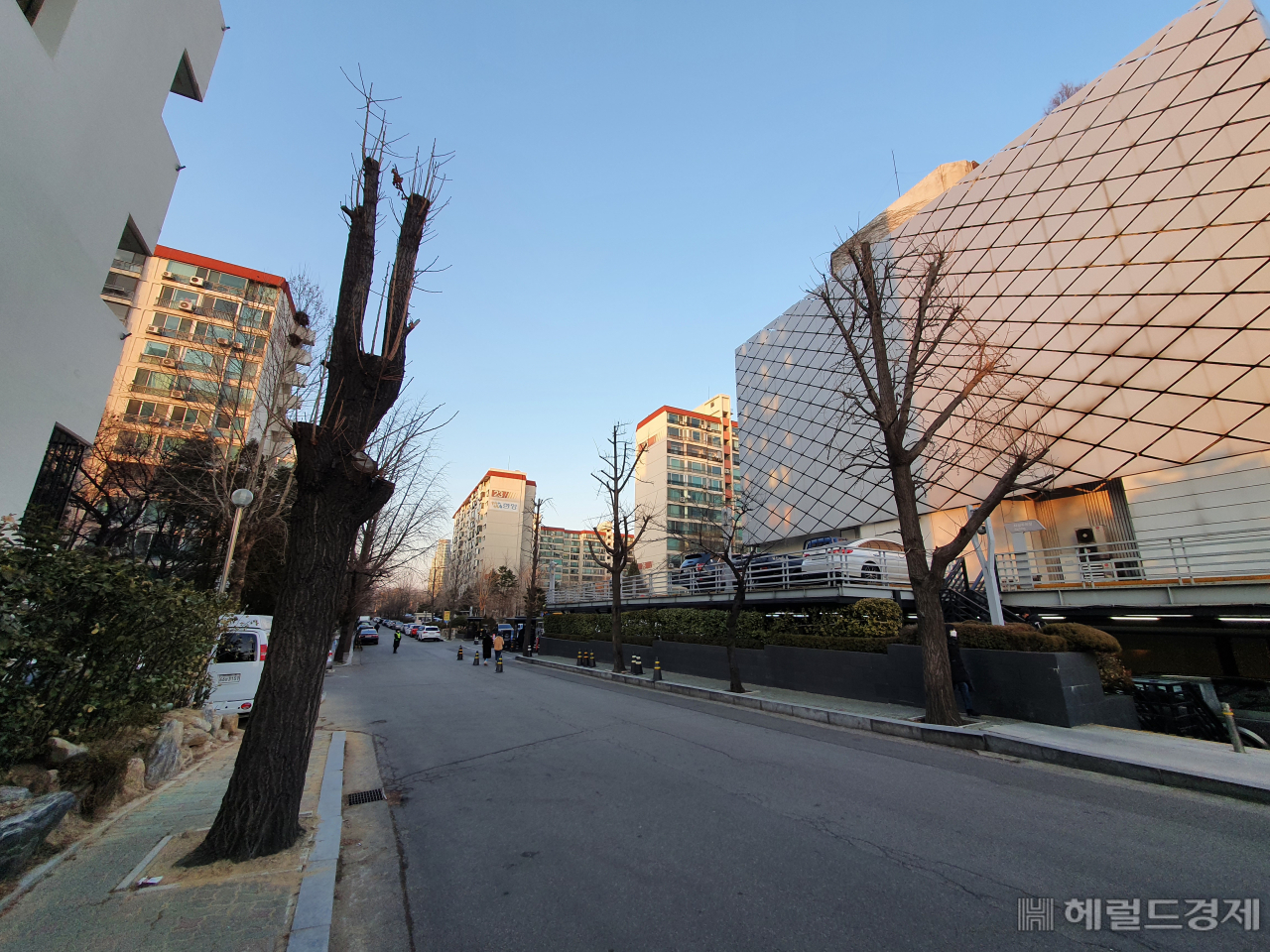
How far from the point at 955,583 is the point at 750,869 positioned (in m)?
15.9

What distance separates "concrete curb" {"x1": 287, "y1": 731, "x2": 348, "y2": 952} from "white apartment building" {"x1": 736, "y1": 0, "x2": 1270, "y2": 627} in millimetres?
14640

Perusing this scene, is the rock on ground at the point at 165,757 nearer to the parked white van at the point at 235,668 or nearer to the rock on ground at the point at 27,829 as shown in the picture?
the rock on ground at the point at 27,829

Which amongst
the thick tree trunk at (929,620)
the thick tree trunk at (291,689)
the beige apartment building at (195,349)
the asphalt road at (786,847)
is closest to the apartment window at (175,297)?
the beige apartment building at (195,349)

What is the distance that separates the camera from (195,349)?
15.0 metres

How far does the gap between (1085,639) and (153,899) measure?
1211 centimetres

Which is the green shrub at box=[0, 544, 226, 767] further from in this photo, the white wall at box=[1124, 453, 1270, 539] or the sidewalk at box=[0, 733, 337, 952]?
the white wall at box=[1124, 453, 1270, 539]

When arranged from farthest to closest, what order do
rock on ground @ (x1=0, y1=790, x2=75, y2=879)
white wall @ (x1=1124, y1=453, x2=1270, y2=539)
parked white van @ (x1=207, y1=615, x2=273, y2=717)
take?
white wall @ (x1=1124, y1=453, x2=1270, y2=539) < parked white van @ (x1=207, y1=615, x2=273, y2=717) < rock on ground @ (x1=0, y1=790, x2=75, y2=879)

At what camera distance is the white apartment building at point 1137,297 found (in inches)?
742

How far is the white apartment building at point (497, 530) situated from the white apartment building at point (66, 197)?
87.0 m

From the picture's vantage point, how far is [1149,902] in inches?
134

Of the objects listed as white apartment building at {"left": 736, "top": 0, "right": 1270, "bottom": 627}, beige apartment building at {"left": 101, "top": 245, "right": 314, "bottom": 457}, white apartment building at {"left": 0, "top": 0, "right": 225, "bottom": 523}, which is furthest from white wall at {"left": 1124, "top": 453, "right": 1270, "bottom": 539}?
beige apartment building at {"left": 101, "top": 245, "right": 314, "bottom": 457}

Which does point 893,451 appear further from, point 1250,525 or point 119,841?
point 1250,525

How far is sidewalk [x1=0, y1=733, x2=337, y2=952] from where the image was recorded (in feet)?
9.31

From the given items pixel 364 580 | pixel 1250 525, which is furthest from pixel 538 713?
pixel 1250 525
